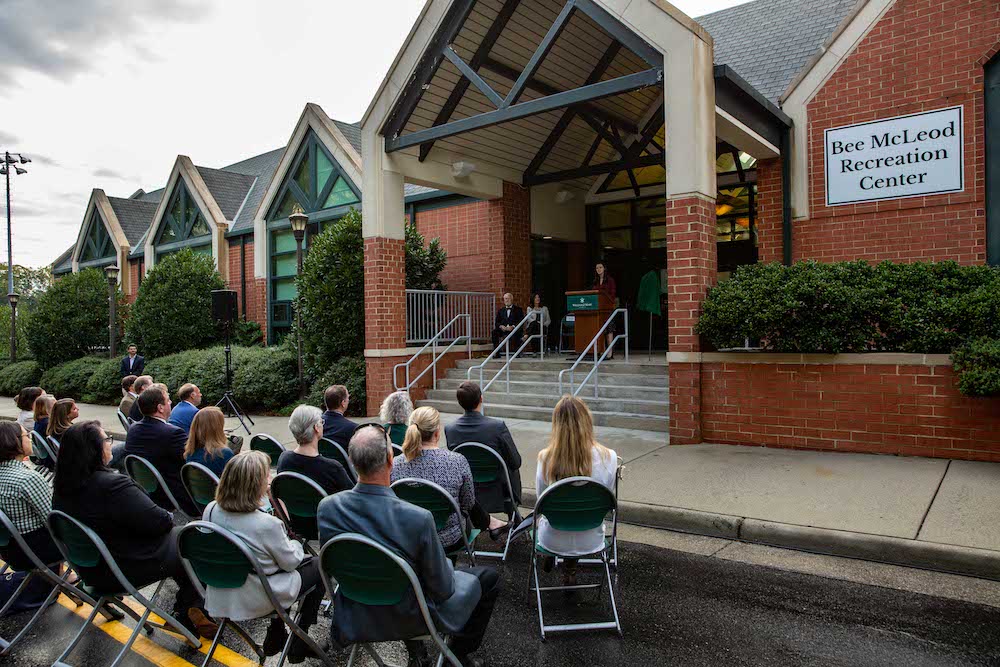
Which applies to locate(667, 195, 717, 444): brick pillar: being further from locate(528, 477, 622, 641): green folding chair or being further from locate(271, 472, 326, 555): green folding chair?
locate(271, 472, 326, 555): green folding chair

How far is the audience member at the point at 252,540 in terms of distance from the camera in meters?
3.35

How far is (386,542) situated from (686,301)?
257 inches

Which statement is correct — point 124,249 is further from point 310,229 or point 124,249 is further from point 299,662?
point 299,662

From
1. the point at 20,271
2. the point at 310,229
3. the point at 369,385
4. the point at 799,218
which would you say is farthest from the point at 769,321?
the point at 20,271

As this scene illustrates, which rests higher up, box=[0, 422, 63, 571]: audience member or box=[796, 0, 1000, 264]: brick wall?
box=[796, 0, 1000, 264]: brick wall

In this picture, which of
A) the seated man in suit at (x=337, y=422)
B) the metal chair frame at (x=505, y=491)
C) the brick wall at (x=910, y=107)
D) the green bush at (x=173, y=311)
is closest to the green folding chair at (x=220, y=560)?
the metal chair frame at (x=505, y=491)

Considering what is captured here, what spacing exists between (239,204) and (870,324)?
21.9 meters

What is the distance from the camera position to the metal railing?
13219 millimetres

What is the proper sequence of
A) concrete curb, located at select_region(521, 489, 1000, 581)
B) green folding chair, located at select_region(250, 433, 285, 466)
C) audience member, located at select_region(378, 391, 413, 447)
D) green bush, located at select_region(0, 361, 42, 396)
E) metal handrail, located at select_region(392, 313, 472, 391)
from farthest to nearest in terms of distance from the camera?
green bush, located at select_region(0, 361, 42, 396)
metal handrail, located at select_region(392, 313, 472, 391)
green folding chair, located at select_region(250, 433, 285, 466)
audience member, located at select_region(378, 391, 413, 447)
concrete curb, located at select_region(521, 489, 1000, 581)

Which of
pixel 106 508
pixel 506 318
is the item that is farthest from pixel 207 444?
pixel 506 318

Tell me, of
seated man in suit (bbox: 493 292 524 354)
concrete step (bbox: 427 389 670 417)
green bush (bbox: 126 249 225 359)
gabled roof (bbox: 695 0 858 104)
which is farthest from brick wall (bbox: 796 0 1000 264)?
green bush (bbox: 126 249 225 359)

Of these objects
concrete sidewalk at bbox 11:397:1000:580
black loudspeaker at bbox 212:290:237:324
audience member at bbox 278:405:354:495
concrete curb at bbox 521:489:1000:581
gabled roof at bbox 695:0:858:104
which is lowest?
concrete curb at bbox 521:489:1000:581

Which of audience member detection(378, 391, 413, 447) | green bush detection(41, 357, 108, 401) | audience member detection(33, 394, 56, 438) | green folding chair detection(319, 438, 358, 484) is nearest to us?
green folding chair detection(319, 438, 358, 484)

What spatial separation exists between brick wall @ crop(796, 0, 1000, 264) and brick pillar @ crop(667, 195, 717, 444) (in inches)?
126
